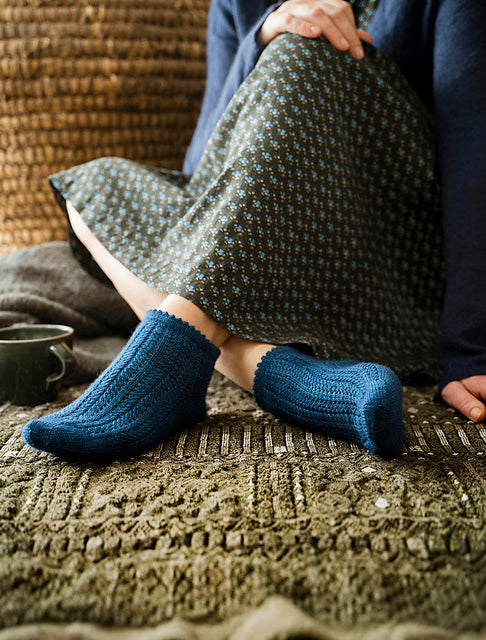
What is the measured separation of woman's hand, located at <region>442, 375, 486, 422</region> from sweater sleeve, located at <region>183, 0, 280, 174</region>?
485mm

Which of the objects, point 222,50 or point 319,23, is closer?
point 319,23

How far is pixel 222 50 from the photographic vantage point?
0.91 metres

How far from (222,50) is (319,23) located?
0.89 ft

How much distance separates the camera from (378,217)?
74 centimetres

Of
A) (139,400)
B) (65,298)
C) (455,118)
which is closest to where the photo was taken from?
(139,400)

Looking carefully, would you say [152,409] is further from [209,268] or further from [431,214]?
[431,214]

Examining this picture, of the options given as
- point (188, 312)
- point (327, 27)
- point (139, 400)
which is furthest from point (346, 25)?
point (139, 400)

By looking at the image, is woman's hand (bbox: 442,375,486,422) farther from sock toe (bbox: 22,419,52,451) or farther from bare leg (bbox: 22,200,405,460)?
sock toe (bbox: 22,419,52,451)

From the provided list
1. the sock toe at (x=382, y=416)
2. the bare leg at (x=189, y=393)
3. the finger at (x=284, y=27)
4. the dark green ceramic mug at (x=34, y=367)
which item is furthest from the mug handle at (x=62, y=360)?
the finger at (x=284, y=27)

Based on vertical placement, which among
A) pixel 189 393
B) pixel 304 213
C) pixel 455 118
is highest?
pixel 455 118

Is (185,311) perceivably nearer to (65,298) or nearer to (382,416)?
(382,416)

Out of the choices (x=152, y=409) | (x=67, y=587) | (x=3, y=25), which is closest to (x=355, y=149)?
(x=152, y=409)

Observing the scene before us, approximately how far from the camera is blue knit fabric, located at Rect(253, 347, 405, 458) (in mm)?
459

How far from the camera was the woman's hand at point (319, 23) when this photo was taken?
2.23 ft
